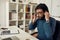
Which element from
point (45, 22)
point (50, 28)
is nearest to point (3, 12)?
point (45, 22)

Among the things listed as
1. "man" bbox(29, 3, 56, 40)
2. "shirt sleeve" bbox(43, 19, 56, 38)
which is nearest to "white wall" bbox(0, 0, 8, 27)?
"man" bbox(29, 3, 56, 40)

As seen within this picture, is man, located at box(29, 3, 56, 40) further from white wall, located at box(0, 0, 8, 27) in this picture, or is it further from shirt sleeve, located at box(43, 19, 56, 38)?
white wall, located at box(0, 0, 8, 27)

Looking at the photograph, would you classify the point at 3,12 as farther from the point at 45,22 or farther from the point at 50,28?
the point at 50,28

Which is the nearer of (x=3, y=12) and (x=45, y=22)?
(x=45, y=22)

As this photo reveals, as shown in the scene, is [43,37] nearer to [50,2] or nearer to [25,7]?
[50,2]

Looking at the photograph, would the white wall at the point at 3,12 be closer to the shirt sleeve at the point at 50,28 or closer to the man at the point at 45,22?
the man at the point at 45,22

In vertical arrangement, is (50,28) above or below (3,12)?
below

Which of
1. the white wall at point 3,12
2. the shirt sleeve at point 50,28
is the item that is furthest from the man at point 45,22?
the white wall at point 3,12

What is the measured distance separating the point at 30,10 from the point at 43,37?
9.27ft

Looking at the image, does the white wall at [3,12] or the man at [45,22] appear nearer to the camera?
the man at [45,22]

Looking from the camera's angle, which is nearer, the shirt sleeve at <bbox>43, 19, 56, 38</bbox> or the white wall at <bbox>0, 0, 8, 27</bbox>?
the shirt sleeve at <bbox>43, 19, 56, 38</bbox>

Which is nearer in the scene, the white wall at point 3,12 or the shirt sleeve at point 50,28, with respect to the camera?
the shirt sleeve at point 50,28

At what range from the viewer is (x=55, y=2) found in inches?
121

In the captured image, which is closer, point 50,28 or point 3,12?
point 50,28
